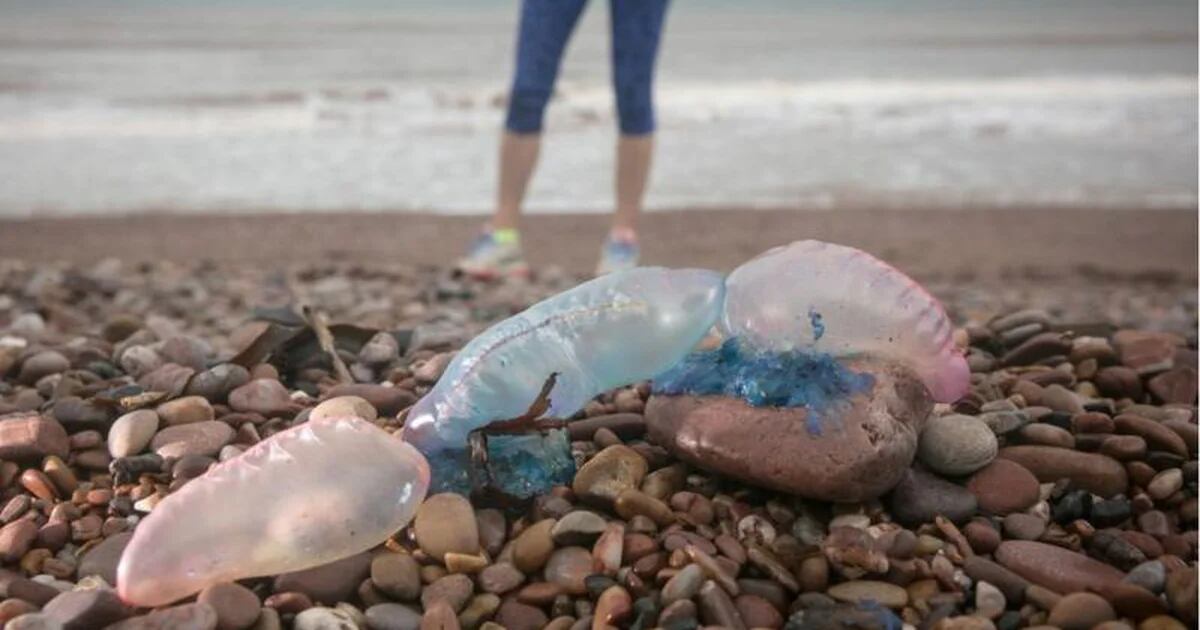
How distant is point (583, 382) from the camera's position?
1809 mm

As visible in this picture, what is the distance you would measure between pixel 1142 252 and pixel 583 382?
467 centimetres

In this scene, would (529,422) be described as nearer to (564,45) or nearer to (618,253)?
(564,45)

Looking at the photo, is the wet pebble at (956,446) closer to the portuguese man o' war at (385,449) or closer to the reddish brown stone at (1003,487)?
the reddish brown stone at (1003,487)

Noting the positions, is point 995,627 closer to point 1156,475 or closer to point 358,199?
point 1156,475

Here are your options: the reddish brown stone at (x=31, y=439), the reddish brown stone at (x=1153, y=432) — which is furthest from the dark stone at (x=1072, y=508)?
the reddish brown stone at (x=31, y=439)

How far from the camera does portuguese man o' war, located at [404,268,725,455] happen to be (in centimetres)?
175

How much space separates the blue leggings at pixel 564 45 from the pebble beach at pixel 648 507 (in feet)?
5.61

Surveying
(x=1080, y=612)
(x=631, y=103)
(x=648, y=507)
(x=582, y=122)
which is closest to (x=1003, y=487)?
(x=1080, y=612)

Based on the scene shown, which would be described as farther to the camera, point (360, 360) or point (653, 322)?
point (360, 360)

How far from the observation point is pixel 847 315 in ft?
6.09

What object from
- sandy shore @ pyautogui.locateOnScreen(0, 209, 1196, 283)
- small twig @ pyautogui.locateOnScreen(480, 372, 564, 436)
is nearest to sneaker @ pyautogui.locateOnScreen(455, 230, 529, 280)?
sandy shore @ pyautogui.locateOnScreen(0, 209, 1196, 283)

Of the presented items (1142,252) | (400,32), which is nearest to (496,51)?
(400,32)

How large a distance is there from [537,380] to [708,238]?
4175 millimetres

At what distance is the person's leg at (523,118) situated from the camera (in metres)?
4.05
